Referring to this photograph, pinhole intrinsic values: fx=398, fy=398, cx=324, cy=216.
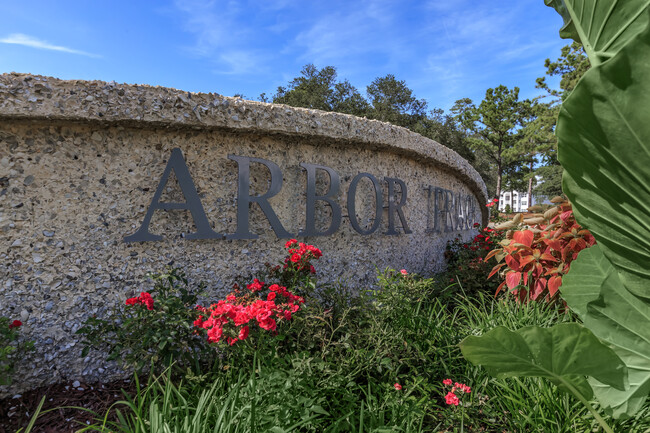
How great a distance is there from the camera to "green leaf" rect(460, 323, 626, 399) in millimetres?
1144

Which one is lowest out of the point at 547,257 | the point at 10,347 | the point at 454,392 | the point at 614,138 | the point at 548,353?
the point at 454,392

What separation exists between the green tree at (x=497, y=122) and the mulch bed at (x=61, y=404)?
27.5 metres

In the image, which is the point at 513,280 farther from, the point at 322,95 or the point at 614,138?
the point at 322,95

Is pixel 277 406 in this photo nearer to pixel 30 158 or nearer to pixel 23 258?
pixel 23 258

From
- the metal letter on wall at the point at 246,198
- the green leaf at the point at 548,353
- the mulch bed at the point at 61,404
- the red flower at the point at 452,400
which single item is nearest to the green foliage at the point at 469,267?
the red flower at the point at 452,400

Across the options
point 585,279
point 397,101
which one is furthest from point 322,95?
point 585,279

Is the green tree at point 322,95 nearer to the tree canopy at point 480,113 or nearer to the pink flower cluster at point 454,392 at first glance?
the tree canopy at point 480,113

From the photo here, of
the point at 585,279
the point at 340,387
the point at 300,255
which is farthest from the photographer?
the point at 300,255

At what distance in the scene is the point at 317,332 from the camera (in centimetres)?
253

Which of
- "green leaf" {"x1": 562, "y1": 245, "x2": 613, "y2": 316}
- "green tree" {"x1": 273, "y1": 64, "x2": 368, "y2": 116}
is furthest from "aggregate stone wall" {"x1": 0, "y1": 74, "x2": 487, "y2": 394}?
"green tree" {"x1": 273, "y1": 64, "x2": 368, "y2": 116}

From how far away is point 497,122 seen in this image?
2827 cm

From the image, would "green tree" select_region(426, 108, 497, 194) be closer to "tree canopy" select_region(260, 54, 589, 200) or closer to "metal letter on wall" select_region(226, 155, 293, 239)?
"tree canopy" select_region(260, 54, 589, 200)

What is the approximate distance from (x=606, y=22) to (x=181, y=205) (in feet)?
9.36

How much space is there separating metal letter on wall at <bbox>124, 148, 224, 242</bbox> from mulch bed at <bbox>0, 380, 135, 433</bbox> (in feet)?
3.44
